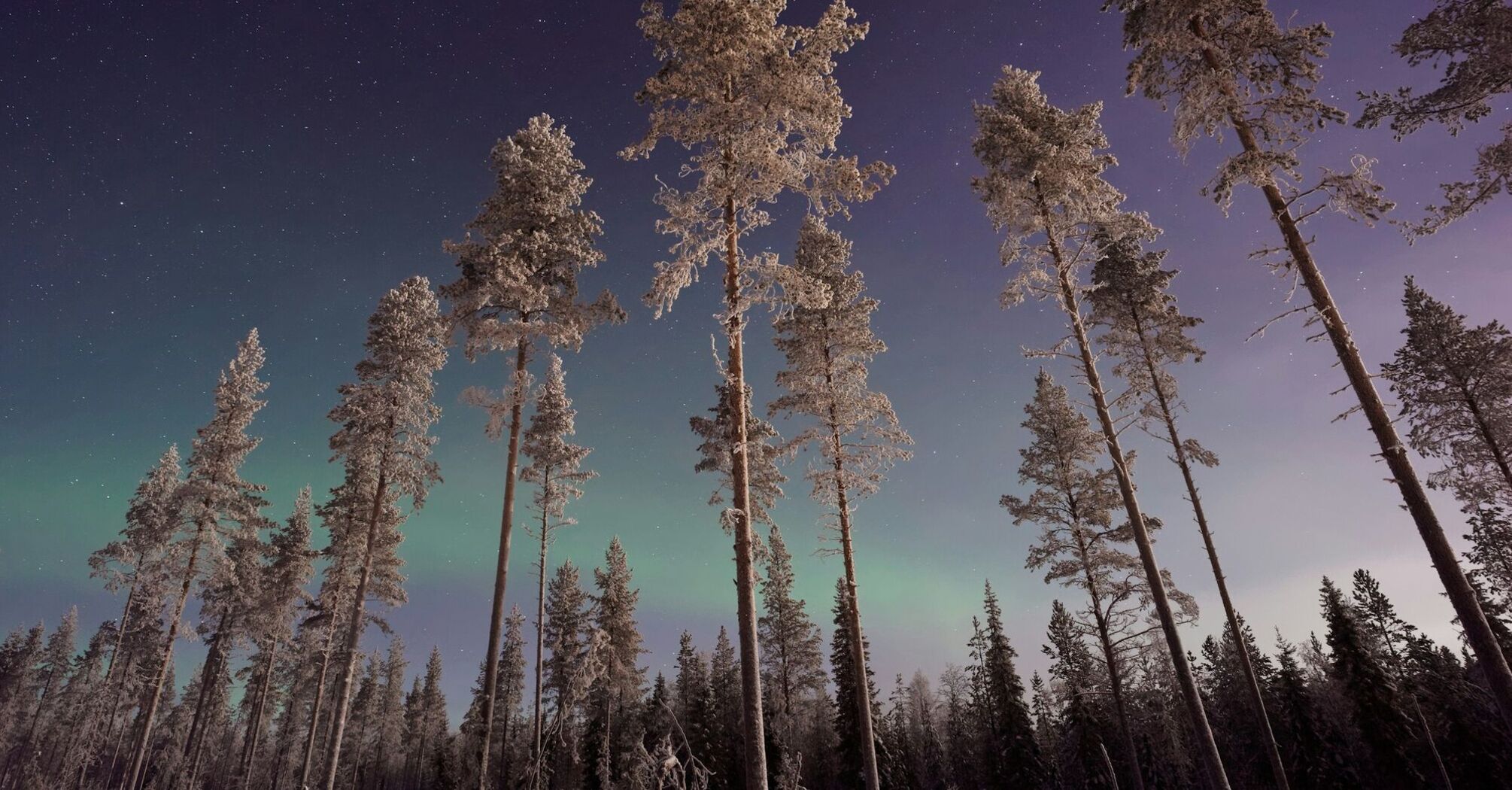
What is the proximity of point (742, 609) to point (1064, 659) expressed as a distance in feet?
105

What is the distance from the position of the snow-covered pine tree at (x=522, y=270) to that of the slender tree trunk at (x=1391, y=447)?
14.0 metres

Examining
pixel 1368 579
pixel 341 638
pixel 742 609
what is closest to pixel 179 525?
pixel 341 638

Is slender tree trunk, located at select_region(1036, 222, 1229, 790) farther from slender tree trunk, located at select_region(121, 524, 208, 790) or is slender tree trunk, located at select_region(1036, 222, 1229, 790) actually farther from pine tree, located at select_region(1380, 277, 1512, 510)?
slender tree trunk, located at select_region(121, 524, 208, 790)

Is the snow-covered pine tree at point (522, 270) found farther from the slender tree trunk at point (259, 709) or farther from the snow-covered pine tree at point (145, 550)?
the slender tree trunk at point (259, 709)

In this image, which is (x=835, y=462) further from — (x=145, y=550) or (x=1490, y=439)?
(x=145, y=550)

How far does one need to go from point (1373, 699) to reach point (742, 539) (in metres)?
39.0

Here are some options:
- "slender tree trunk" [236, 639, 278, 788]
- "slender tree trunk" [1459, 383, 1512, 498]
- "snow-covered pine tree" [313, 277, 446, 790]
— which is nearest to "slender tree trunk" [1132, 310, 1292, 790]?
"slender tree trunk" [1459, 383, 1512, 498]

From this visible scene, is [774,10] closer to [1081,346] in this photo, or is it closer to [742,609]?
[1081,346]

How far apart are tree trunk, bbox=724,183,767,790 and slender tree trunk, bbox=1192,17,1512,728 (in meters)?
9.44

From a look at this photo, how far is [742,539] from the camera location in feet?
34.5

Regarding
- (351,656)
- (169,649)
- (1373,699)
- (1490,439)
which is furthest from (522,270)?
(1373,699)

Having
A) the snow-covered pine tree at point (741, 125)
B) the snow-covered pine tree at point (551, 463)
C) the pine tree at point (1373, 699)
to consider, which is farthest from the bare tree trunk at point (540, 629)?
the pine tree at point (1373, 699)

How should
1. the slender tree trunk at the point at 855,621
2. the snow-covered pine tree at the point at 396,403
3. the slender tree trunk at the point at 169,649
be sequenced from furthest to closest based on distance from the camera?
1. the slender tree trunk at the point at 169,649
2. the snow-covered pine tree at the point at 396,403
3. the slender tree trunk at the point at 855,621

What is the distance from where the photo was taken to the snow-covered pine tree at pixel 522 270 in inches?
634
